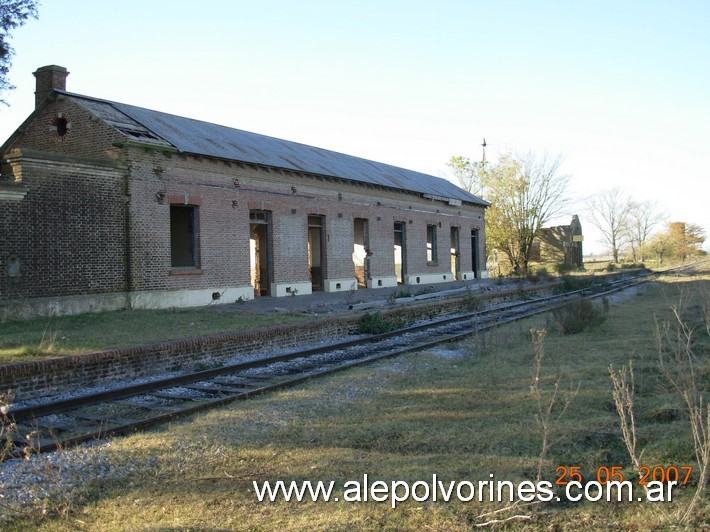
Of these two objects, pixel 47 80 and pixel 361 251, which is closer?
pixel 47 80

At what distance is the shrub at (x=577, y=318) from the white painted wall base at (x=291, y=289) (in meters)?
11.0

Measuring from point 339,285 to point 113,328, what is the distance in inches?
496

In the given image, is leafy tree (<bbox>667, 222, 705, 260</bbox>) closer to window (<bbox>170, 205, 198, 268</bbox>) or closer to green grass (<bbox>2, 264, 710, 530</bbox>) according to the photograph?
window (<bbox>170, 205, 198, 268</bbox>)

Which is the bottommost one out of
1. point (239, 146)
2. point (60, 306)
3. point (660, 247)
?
point (60, 306)

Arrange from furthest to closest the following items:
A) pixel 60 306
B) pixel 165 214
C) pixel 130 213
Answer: pixel 165 214 < pixel 130 213 < pixel 60 306

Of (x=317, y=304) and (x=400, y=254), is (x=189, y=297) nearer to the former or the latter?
(x=317, y=304)

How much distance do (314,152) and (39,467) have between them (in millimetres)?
23455

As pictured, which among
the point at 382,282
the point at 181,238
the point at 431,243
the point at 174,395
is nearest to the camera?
the point at 174,395

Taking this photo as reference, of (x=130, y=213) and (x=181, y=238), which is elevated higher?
(x=130, y=213)

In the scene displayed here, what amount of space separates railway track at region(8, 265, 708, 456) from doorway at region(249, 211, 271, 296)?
9.62 metres

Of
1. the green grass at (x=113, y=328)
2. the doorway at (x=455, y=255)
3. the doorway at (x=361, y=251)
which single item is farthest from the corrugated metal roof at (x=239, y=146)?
the green grass at (x=113, y=328)

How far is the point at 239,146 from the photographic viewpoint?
21.3 metres
